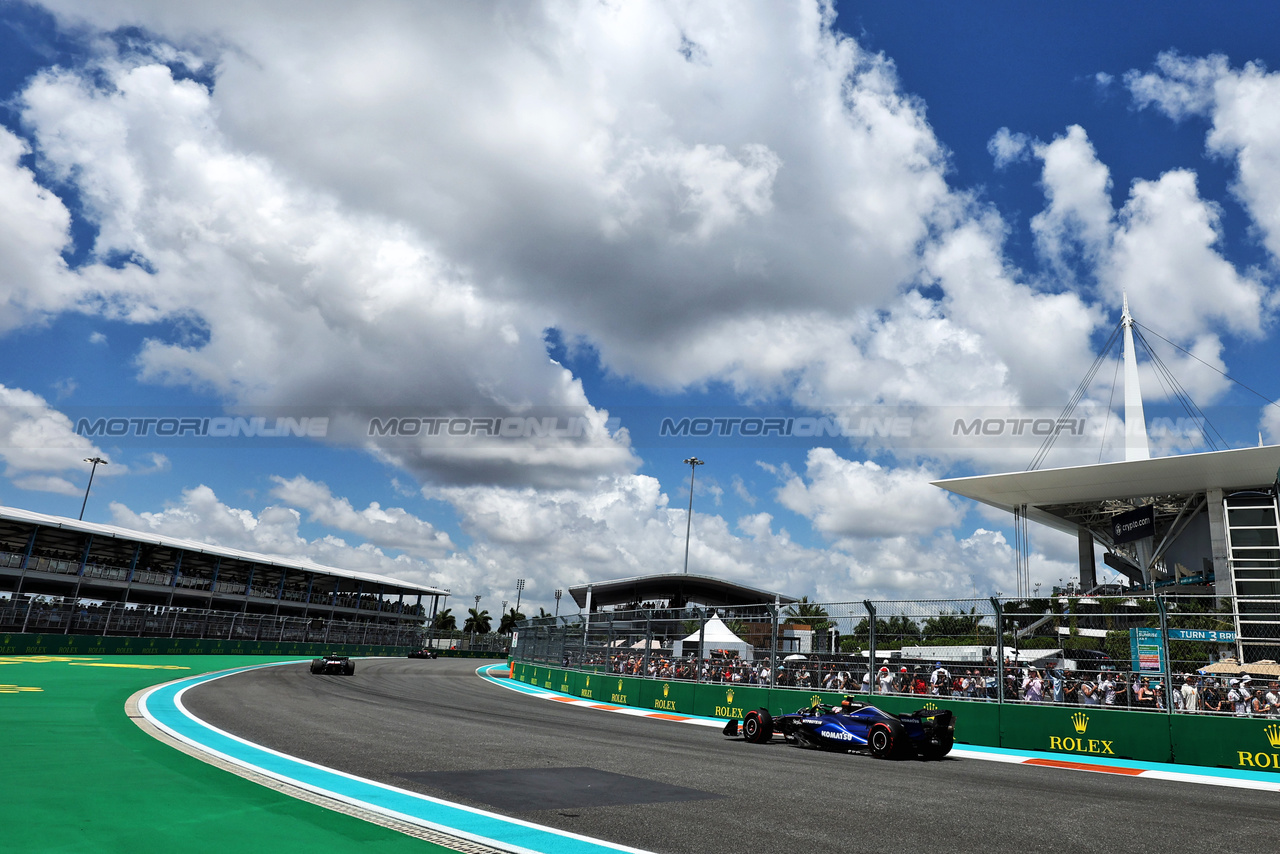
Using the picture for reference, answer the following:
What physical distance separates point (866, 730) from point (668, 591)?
49.1 metres

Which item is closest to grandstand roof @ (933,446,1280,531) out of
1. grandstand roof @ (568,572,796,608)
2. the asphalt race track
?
grandstand roof @ (568,572,796,608)

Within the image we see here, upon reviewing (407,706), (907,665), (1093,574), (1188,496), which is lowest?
(407,706)

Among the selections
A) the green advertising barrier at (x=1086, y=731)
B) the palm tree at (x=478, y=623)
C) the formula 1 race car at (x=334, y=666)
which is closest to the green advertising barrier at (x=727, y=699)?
the green advertising barrier at (x=1086, y=731)

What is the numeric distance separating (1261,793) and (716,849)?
27.8 feet

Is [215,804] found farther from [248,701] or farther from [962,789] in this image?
[248,701]

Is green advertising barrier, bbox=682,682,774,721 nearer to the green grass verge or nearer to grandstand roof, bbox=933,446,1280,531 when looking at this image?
the green grass verge

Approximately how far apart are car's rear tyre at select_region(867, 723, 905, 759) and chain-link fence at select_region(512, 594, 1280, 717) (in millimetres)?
3153

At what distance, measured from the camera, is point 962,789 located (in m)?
9.02

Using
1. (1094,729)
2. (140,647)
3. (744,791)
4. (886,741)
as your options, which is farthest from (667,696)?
(140,647)

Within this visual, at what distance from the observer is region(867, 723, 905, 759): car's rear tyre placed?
12008 mm

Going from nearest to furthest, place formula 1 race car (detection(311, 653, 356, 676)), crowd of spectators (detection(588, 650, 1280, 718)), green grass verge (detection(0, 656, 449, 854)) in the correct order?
green grass verge (detection(0, 656, 449, 854)), crowd of spectators (detection(588, 650, 1280, 718)), formula 1 race car (detection(311, 653, 356, 676))

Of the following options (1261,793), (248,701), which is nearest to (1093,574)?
(1261,793)

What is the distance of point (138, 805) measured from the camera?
6.18 m

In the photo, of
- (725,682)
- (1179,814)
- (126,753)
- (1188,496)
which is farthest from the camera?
(1188,496)
